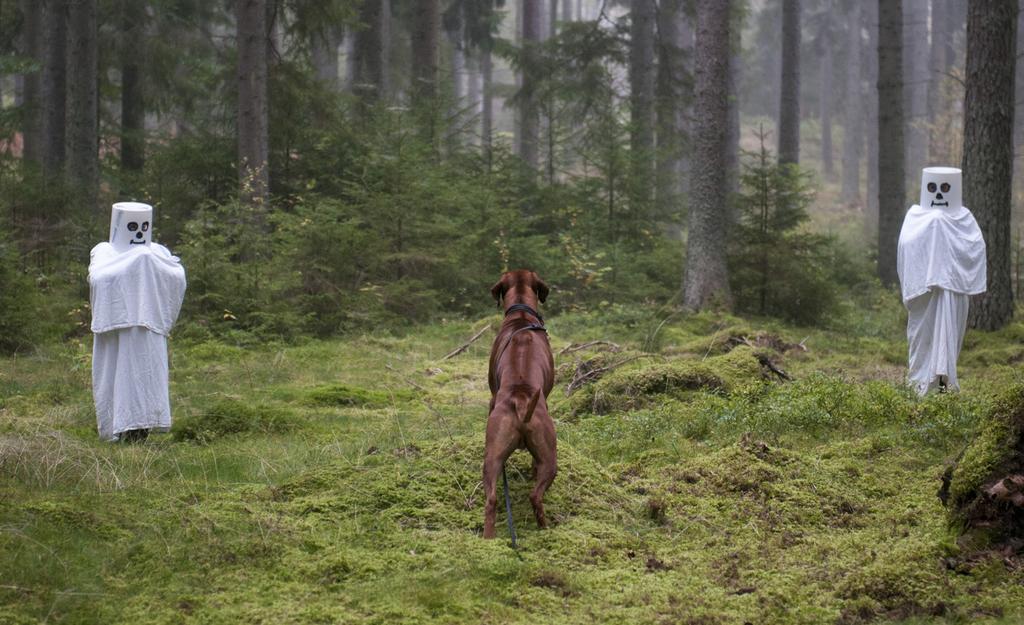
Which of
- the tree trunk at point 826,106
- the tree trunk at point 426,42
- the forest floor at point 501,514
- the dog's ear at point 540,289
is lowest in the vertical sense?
the forest floor at point 501,514

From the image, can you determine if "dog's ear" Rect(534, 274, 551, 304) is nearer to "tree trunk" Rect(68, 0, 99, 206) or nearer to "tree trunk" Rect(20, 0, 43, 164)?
"tree trunk" Rect(68, 0, 99, 206)

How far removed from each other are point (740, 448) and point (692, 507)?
0.94 metres

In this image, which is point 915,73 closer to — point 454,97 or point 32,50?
point 454,97

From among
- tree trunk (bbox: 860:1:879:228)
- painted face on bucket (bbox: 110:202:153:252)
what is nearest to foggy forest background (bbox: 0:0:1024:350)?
painted face on bucket (bbox: 110:202:153:252)

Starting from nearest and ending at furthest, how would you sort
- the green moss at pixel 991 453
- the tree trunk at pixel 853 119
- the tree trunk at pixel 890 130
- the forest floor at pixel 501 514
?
the forest floor at pixel 501 514 → the green moss at pixel 991 453 → the tree trunk at pixel 890 130 → the tree trunk at pixel 853 119

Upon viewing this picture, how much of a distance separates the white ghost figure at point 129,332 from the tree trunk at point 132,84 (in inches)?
564

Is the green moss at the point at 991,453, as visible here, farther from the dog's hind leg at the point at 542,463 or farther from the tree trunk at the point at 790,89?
the tree trunk at the point at 790,89

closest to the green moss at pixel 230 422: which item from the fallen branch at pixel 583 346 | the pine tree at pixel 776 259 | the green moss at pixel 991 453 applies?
the fallen branch at pixel 583 346

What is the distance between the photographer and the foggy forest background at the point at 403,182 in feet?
47.5

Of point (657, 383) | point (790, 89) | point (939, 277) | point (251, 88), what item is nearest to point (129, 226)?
point (657, 383)

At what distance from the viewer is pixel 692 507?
6.51m

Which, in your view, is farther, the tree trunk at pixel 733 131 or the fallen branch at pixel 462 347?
the tree trunk at pixel 733 131

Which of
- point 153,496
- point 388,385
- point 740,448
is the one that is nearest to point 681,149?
point 388,385

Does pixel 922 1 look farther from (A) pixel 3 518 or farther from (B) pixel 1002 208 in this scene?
(A) pixel 3 518
